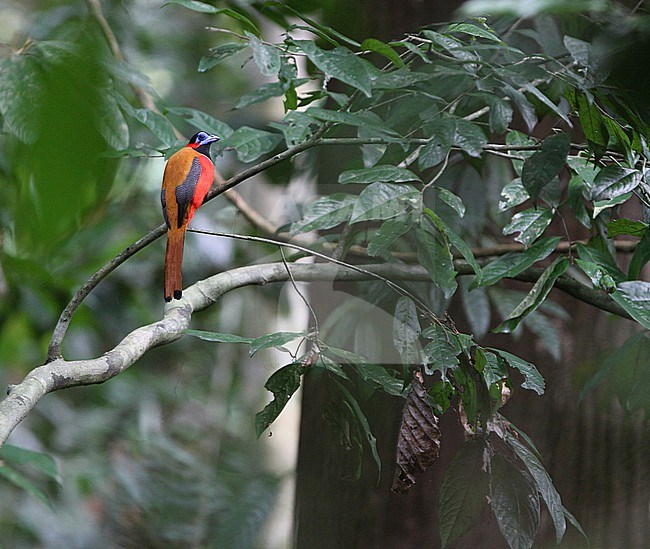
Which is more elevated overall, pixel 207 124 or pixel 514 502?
pixel 207 124

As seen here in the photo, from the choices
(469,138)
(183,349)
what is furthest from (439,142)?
(183,349)

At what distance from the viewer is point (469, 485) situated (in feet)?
1.85

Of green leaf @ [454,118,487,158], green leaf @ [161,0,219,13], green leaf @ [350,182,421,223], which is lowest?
green leaf @ [350,182,421,223]

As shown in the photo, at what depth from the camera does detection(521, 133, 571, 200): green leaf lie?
51cm

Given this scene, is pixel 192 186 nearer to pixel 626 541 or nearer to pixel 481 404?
pixel 481 404

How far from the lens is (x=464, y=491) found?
0.57 m

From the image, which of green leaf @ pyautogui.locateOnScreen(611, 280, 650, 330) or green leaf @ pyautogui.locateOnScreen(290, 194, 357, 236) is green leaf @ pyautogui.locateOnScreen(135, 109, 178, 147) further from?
green leaf @ pyautogui.locateOnScreen(611, 280, 650, 330)

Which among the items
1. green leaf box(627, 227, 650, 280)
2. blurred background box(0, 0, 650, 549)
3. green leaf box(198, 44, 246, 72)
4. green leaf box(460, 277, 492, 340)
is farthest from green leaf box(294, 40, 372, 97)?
green leaf box(460, 277, 492, 340)

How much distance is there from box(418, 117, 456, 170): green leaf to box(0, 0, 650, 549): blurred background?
0.34 ft

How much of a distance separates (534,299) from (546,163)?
10 cm

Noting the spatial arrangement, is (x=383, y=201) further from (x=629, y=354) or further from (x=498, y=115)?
(x=629, y=354)

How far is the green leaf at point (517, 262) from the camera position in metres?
0.58

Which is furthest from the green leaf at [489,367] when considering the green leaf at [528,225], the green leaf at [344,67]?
the green leaf at [344,67]

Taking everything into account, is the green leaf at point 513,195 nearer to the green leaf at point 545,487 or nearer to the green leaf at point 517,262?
the green leaf at point 517,262
